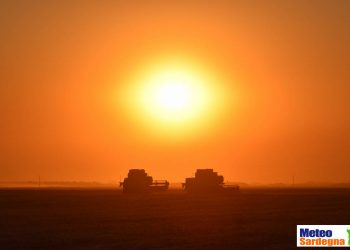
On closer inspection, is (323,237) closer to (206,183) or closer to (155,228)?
(155,228)

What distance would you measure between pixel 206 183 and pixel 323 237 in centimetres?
7012

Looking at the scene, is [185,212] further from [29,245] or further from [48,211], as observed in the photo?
[29,245]

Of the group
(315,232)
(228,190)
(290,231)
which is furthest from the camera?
(228,190)

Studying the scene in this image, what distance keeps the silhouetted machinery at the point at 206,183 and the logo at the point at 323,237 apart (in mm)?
66635

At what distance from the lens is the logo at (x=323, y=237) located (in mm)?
30000

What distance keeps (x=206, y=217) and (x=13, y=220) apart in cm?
1318

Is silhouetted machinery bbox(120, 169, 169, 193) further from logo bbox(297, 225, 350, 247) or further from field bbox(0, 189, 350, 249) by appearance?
logo bbox(297, 225, 350, 247)

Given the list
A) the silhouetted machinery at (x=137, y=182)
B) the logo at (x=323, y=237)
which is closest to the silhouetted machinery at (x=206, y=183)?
the silhouetted machinery at (x=137, y=182)

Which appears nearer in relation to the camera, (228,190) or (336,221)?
(336,221)

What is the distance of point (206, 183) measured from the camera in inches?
3976

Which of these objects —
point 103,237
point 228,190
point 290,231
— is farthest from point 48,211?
point 228,190

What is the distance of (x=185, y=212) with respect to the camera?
49906mm

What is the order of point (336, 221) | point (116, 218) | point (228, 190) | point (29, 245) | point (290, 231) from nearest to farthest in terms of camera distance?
1. point (29, 245)
2. point (290, 231)
3. point (336, 221)
4. point (116, 218)
5. point (228, 190)

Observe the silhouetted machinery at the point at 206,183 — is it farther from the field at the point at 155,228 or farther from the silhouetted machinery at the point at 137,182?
the field at the point at 155,228
